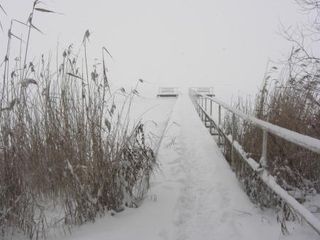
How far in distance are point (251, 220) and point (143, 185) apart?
3.78 ft

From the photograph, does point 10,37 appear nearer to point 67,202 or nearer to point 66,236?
point 67,202

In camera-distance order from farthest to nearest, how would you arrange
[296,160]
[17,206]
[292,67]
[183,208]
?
[292,67] < [296,160] < [183,208] < [17,206]

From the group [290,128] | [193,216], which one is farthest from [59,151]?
[290,128]

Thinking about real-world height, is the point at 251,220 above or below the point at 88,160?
below

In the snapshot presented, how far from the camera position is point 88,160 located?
127 inches

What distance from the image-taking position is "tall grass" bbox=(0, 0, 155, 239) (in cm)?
305

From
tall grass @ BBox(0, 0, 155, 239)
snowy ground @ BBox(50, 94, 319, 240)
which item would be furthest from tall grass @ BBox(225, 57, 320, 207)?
tall grass @ BBox(0, 0, 155, 239)

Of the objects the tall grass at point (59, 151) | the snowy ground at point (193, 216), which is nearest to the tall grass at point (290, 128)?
the snowy ground at point (193, 216)

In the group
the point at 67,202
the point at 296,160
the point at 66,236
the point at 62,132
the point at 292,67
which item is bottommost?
the point at 66,236

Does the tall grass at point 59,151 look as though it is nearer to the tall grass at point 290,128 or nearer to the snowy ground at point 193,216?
the snowy ground at point 193,216

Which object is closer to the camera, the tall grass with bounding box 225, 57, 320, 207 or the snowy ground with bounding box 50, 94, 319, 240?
the snowy ground with bounding box 50, 94, 319, 240

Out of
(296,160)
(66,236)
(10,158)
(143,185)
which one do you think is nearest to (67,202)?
(66,236)

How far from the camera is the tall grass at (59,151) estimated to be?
10.0 feet

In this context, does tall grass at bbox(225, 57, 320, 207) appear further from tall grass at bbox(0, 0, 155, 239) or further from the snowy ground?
tall grass at bbox(0, 0, 155, 239)
